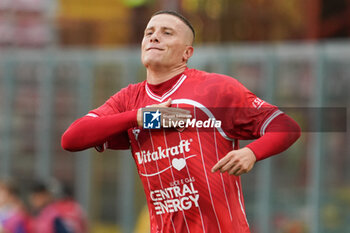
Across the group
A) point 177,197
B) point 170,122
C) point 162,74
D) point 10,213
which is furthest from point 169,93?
point 10,213

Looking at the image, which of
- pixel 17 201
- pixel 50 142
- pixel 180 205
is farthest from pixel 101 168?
pixel 180 205

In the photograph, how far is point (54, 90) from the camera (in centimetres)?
1357

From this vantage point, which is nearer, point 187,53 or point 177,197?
point 177,197

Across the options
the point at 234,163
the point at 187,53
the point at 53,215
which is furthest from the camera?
the point at 53,215

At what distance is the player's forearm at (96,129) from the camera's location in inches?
167

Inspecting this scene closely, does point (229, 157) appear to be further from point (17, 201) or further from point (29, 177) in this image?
point (29, 177)

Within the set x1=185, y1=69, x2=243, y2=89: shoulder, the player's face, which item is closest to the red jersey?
x1=185, y1=69, x2=243, y2=89: shoulder

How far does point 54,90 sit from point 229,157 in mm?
9862

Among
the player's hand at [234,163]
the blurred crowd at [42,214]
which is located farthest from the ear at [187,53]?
the blurred crowd at [42,214]

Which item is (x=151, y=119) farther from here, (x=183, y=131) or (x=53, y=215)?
(x=53, y=215)

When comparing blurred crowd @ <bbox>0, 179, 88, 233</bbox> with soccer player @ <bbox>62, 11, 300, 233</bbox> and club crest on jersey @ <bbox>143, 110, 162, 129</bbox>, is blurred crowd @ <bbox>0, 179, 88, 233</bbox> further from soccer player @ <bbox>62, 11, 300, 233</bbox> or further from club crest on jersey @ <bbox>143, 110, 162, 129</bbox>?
club crest on jersey @ <bbox>143, 110, 162, 129</bbox>

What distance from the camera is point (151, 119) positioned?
4.24 metres

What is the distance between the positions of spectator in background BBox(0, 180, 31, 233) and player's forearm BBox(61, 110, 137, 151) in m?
4.47

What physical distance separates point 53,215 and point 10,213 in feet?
1.55
